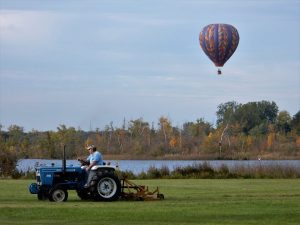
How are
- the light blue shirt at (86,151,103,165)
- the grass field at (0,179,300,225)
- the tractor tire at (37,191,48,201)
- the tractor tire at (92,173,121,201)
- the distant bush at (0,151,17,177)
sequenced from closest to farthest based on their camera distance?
the grass field at (0,179,300,225) → the tractor tire at (92,173,121,201) → the light blue shirt at (86,151,103,165) → the tractor tire at (37,191,48,201) → the distant bush at (0,151,17,177)

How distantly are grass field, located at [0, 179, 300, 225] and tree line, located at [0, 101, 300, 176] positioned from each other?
46.6 m

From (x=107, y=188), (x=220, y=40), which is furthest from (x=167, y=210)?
(x=220, y=40)

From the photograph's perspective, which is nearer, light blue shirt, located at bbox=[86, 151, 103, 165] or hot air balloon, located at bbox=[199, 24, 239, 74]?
light blue shirt, located at bbox=[86, 151, 103, 165]

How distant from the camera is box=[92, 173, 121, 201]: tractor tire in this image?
2767 centimetres

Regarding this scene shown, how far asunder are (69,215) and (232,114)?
434ft

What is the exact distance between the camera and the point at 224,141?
11650cm

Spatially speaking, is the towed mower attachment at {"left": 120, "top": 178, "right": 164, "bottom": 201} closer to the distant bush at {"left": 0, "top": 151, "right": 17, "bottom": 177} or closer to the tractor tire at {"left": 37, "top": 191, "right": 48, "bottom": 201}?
the tractor tire at {"left": 37, "top": 191, "right": 48, "bottom": 201}

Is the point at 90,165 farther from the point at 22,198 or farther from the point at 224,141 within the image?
the point at 224,141

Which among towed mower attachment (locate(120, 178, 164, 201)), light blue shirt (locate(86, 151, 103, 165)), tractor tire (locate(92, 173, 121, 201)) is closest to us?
tractor tire (locate(92, 173, 121, 201))

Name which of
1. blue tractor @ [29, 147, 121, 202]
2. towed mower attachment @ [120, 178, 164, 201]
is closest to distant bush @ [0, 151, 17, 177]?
blue tractor @ [29, 147, 121, 202]

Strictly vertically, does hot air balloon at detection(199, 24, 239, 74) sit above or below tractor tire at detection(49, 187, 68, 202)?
above

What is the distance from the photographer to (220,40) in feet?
198

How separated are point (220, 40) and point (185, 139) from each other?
5845 centimetres

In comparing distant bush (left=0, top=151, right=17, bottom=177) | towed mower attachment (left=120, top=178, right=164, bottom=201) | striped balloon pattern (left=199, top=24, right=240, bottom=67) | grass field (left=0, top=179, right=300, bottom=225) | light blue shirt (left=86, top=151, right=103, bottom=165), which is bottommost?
grass field (left=0, top=179, right=300, bottom=225)
